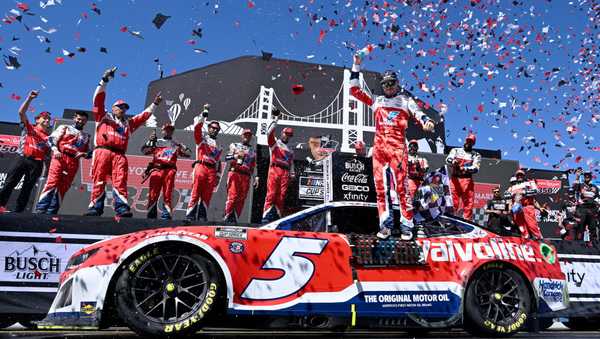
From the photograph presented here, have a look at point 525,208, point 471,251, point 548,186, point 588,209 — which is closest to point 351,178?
point 471,251

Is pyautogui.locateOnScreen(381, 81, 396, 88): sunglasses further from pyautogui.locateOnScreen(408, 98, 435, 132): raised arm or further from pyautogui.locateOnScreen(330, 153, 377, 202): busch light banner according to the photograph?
pyautogui.locateOnScreen(330, 153, 377, 202): busch light banner

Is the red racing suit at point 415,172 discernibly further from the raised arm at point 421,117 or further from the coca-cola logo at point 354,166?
the raised arm at point 421,117

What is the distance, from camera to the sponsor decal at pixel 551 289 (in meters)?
3.85

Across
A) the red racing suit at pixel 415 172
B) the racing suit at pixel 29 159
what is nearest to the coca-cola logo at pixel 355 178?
the red racing suit at pixel 415 172

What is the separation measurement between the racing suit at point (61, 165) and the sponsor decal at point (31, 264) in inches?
92.9

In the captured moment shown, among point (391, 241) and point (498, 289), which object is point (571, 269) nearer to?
point (498, 289)

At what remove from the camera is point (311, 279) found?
3.33 m

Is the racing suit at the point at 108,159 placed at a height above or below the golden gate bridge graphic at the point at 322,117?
below

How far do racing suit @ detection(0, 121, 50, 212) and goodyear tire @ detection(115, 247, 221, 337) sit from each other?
485 centimetres

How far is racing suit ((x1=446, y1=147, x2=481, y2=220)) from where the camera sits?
7992 mm

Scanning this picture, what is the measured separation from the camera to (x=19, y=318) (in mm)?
4207

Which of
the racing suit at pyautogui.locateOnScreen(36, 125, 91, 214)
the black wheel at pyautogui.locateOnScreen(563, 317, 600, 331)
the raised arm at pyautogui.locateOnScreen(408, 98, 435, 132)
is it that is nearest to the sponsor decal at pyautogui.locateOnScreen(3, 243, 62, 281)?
the racing suit at pyautogui.locateOnScreen(36, 125, 91, 214)

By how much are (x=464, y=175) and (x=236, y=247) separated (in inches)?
238

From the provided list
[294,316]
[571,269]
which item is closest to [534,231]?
[571,269]
